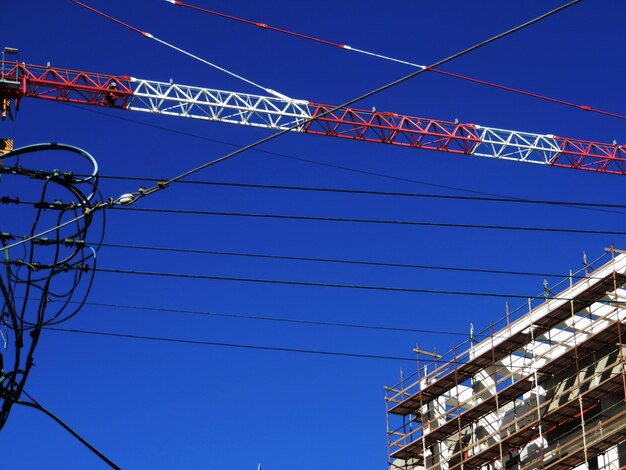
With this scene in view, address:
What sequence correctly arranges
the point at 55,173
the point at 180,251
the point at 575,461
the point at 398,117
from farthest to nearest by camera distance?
the point at 398,117 → the point at 575,461 → the point at 180,251 → the point at 55,173

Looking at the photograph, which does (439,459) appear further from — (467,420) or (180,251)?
(180,251)

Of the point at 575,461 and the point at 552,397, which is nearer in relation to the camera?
the point at 575,461

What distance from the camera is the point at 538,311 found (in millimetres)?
52406

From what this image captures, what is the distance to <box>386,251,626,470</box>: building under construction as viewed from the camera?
47344mm

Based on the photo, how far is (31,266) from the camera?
22031mm

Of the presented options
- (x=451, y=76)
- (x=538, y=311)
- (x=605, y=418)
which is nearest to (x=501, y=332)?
(x=538, y=311)

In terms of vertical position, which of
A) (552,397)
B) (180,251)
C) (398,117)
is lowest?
(180,251)

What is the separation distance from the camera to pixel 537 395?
165 feet

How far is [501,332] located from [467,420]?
348cm

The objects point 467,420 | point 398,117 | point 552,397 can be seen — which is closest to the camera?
point 552,397

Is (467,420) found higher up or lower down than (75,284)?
higher up

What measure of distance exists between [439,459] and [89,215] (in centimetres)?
3531

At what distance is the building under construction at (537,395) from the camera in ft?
155

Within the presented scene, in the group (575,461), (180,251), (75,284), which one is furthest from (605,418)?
(75,284)
